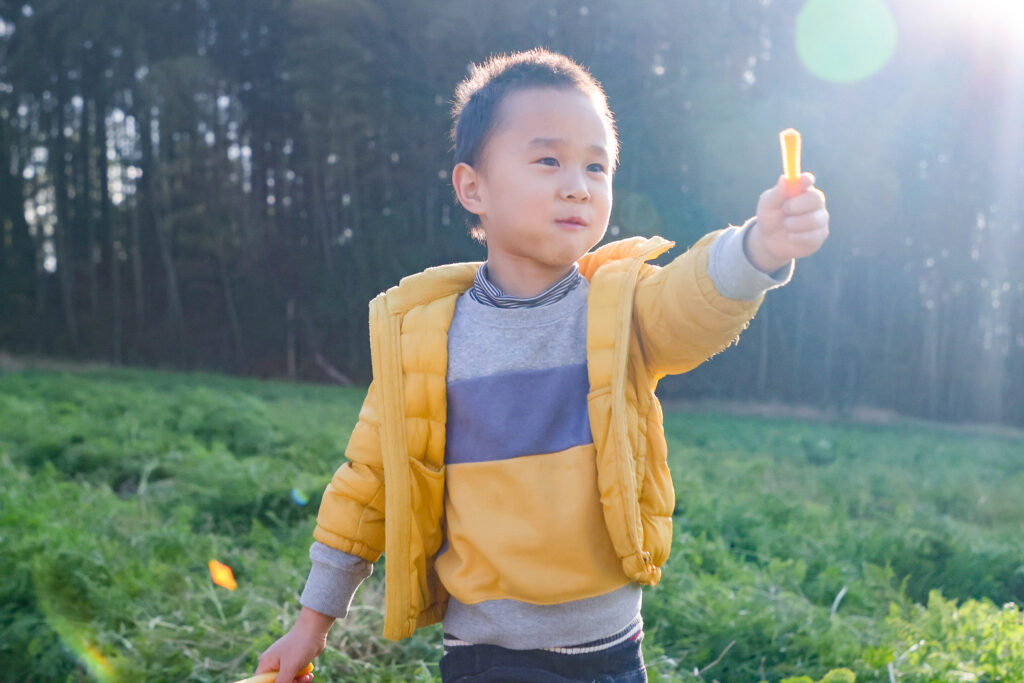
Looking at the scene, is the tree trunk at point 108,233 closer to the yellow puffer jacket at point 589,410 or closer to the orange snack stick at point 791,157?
the yellow puffer jacket at point 589,410

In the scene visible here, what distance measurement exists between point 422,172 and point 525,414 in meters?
14.0

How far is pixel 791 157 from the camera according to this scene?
109cm

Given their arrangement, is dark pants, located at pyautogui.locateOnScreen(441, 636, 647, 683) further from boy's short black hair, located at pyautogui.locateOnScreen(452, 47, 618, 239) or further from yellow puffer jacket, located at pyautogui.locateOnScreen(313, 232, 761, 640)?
boy's short black hair, located at pyautogui.locateOnScreen(452, 47, 618, 239)

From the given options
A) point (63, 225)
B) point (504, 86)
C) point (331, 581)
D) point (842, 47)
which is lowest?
point (331, 581)

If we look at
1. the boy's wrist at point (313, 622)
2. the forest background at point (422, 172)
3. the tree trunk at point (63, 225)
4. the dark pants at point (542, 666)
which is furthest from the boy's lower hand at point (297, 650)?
the tree trunk at point (63, 225)

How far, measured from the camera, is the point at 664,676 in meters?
2.18

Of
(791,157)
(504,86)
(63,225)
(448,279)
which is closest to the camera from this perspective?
(791,157)

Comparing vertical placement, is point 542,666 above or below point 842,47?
below

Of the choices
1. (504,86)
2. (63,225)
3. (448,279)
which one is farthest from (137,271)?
(504,86)

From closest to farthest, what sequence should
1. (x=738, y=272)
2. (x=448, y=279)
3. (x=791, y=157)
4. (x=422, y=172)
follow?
(x=791, y=157) → (x=738, y=272) → (x=448, y=279) → (x=422, y=172)

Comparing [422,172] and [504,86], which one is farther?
[422,172]

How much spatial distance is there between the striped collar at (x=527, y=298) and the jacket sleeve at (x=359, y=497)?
27 cm

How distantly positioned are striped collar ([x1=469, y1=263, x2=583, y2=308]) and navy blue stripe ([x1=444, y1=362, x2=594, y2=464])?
0.14m

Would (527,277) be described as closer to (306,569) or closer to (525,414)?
(525,414)
